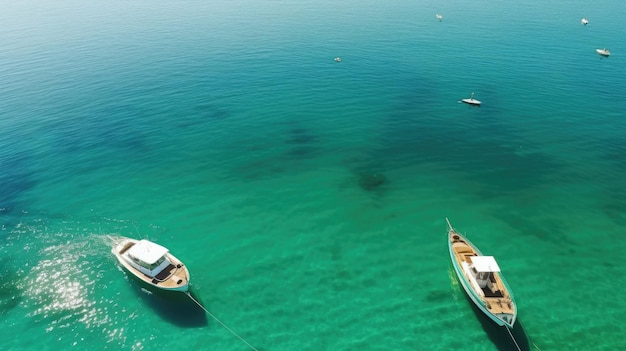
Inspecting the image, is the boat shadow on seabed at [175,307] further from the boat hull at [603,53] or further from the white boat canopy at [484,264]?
the boat hull at [603,53]

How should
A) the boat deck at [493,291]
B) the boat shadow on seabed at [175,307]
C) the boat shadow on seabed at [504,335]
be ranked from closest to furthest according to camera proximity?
the boat shadow on seabed at [504,335] < the boat deck at [493,291] < the boat shadow on seabed at [175,307]

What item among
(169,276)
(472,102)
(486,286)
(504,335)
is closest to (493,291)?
(486,286)

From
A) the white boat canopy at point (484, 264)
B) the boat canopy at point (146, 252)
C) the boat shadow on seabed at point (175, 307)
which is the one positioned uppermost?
the boat canopy at point (146, 252)

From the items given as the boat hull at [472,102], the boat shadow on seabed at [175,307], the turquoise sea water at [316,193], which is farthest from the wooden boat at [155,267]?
the boat hull at [472,102]

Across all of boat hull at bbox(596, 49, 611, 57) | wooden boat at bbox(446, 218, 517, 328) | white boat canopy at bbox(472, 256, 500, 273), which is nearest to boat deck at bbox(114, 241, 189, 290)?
wooden boat at bbox(446, 218, 517, 328)

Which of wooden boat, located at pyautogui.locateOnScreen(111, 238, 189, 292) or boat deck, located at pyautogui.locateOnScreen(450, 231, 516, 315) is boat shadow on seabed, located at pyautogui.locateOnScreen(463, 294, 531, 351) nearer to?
boat deck, located at pyautogui.locateOnScreen(450, 231, 516, 315)

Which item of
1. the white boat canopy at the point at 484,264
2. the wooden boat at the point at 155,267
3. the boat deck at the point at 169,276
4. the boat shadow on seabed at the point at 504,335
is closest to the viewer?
the boat shadow on seabed at the point at 504,335

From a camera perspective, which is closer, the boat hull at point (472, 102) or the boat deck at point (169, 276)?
the boat deck at point (169, 276)
